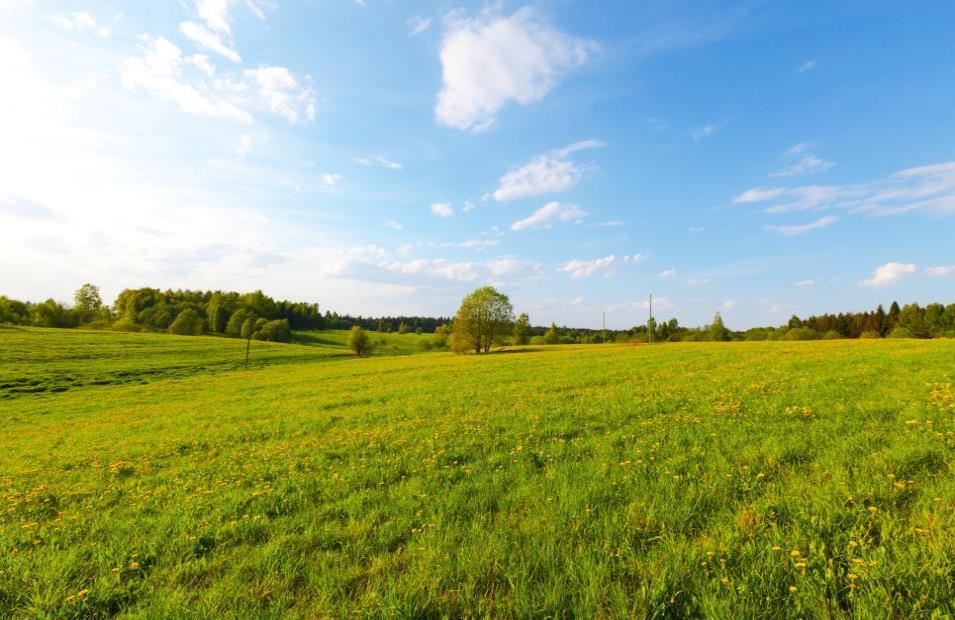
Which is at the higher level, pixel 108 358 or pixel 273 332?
pixel 273 332

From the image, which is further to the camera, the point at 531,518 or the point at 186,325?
the point at 186,325

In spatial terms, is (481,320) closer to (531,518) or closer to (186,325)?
(531,518)

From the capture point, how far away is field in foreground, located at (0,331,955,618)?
377 cm

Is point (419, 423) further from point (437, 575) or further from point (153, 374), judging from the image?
point (153, 374)

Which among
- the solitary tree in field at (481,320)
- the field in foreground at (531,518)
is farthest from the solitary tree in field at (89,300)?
the field in foreground at (531,518)

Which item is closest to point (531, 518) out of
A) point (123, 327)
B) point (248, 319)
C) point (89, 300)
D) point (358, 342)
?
point (358, 342)

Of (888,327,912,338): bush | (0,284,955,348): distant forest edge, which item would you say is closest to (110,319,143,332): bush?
(0,284,955,348): distant forest edge

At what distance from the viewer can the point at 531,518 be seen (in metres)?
5.39

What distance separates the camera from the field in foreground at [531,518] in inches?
148

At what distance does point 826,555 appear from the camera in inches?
157

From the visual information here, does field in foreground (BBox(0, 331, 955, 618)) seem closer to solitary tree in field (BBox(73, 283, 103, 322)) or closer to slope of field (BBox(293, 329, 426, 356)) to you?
slope of field (BBox(293, 329, 426, 356))

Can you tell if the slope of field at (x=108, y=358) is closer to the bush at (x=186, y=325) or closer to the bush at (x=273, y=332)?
the bush at (x=186, y=325)

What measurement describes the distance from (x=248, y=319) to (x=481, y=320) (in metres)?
67.9

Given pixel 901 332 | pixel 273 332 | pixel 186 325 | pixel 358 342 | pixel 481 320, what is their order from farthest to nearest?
1. pixel 273 332
2. pixel 186 325
3. pixel 358 342
4. pixel 901 332
5. pixel 481 320
